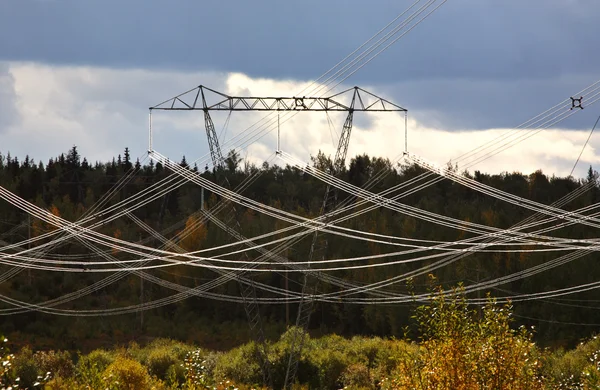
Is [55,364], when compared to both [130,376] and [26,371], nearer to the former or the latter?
[26,371]

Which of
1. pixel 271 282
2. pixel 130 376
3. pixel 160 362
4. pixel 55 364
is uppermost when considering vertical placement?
pixel 271 282

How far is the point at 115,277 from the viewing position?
88125 millimetres

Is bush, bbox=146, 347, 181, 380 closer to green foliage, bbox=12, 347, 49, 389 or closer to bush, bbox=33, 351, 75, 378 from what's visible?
bush, bbox=33, 351, 75, 378

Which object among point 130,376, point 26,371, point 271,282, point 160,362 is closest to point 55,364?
point 26,371

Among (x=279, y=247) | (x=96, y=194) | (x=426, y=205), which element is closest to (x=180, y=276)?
(x=279, y=247)

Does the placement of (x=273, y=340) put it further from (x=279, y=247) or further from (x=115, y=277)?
(x=115, y=277)

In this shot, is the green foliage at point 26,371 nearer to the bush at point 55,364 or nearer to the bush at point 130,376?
the bush at point 55,364

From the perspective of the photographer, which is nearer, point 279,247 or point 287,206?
point 279,247

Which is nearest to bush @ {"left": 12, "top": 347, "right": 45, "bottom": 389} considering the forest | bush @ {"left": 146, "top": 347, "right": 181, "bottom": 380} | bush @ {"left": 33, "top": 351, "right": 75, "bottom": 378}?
bush @ {"left": 33, "top": 351, "right": 75, "bottom": 378}

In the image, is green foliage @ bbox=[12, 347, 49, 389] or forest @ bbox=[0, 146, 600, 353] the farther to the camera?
forest @ bbox=[0, 146, 600, 353]

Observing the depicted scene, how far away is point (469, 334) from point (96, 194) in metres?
105

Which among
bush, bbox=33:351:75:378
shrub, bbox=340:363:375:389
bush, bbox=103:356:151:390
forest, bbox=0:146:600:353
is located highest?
forest, bbox=0:146:600:353

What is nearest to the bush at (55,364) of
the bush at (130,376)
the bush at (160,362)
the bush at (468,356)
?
the bush at (160,362)

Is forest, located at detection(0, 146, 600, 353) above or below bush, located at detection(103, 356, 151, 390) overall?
above
